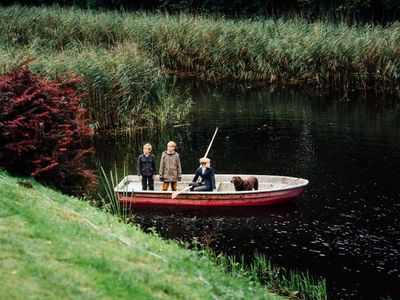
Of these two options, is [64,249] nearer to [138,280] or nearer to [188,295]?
[138,280]

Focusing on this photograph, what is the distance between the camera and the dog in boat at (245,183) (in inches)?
674

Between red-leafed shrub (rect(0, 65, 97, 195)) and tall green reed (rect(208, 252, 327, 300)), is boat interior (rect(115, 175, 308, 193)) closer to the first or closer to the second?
red-leafed shrub (rect(0, 65, 97, 195))

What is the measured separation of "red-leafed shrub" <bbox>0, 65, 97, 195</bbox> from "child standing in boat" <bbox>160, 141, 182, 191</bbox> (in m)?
3.26

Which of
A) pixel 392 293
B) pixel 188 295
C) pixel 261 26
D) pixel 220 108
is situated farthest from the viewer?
pixel 261 26

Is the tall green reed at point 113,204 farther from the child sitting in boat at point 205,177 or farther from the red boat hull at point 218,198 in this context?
the child sitting in boat at point 205,177

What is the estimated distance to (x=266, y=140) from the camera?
23547 mm

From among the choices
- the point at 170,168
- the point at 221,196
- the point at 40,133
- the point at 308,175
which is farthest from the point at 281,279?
the point at 308,175

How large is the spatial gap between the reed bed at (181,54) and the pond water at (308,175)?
47.0 inches

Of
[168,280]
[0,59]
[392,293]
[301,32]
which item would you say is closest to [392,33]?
[301,32]

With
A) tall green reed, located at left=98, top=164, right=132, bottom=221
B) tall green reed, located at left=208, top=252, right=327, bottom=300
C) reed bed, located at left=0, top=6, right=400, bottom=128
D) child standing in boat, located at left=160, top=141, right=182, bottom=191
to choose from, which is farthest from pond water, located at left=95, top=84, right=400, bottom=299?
reed bed, located at left=0, top=6, right=400, bottom=128

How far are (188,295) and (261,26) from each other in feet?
94.4

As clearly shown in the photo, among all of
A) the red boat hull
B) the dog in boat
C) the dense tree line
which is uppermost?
the dense tree line

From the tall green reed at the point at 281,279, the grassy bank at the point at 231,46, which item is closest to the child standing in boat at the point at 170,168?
the tall green reed at the point at 281,279

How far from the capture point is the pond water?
13.3m
